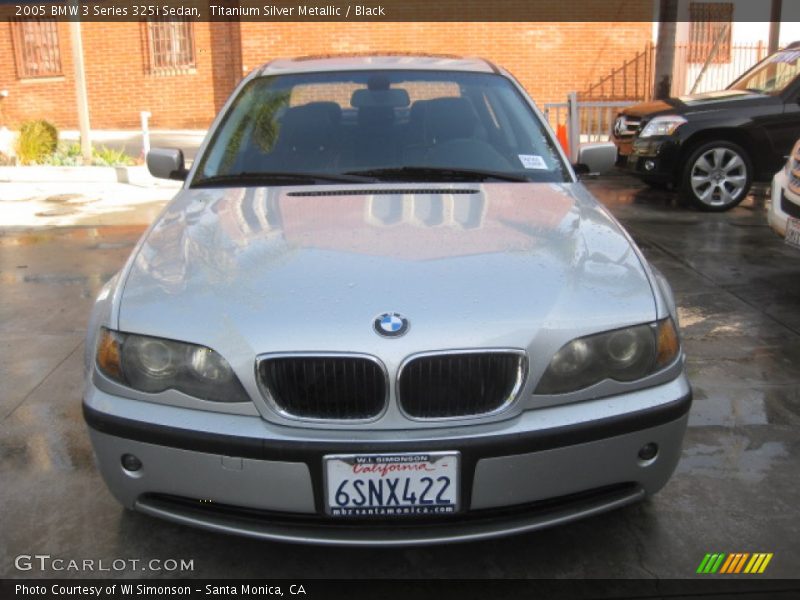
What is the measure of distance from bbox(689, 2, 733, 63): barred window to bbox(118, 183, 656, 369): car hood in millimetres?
15351

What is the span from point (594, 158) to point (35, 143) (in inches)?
385

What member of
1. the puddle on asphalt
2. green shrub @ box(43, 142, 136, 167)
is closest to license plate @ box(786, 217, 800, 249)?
the puddle on asphalt

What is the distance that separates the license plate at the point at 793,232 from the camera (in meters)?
5.30

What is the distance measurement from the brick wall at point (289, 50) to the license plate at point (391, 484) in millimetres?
14773

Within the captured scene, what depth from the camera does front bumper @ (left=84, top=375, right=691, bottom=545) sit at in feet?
7.47

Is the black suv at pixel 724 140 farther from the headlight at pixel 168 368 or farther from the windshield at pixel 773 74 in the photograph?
the headlight at pixel 168 368

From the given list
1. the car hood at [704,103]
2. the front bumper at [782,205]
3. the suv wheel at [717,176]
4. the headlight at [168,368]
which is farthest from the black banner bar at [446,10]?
the headlight at [168,368]

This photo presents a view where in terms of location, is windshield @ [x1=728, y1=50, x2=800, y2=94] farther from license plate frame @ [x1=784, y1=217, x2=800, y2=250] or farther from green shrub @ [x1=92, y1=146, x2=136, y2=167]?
green shrub @ [x1=92, y1=146, x2=136, y2=167]

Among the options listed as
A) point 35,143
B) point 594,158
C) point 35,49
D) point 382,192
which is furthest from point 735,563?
point 35,49

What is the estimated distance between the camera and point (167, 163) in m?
4.14

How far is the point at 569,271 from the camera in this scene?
262 centimetres

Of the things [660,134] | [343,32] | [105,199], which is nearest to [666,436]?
[660,134]

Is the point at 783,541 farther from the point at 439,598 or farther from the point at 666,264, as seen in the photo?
the point at 666,264

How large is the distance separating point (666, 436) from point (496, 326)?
0.64 metres
